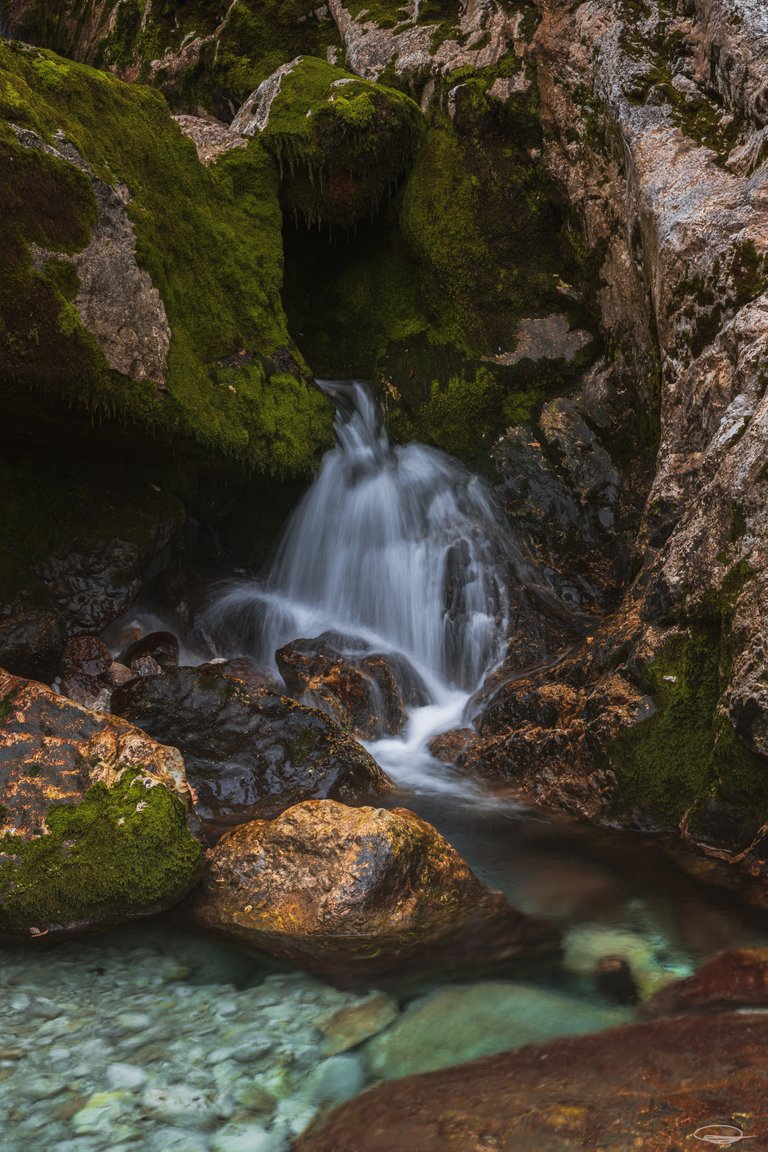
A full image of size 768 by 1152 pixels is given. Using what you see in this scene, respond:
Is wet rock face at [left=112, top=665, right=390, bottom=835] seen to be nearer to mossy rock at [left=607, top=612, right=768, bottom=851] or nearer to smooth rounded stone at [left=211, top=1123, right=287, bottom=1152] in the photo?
mossy rock at [left=607, top=612, right=768, bottom=851]

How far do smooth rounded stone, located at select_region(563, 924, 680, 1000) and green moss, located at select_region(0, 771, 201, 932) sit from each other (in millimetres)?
1772

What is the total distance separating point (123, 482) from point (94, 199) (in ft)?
8.59

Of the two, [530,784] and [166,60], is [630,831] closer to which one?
Answer: [530,784]

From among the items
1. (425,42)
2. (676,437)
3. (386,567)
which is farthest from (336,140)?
(676,437)

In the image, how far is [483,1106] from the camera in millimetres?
2752

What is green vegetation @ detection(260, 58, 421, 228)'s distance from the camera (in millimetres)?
8711

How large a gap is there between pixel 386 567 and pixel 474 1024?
A: 5394mm

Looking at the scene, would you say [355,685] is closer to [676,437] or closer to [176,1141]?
[676,437]

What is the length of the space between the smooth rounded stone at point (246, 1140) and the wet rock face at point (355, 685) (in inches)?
164

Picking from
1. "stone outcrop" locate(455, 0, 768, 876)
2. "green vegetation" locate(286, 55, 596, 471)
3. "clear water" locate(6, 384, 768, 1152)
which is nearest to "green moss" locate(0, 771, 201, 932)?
"clear water" locate(6, 384, 768, 1152)

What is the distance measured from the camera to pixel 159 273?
6691 millimetres

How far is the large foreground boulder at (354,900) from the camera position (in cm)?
391

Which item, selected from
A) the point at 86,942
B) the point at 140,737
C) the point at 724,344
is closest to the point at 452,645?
the point at 724,344

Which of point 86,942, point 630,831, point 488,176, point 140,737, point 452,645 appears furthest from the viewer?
point 488,176
